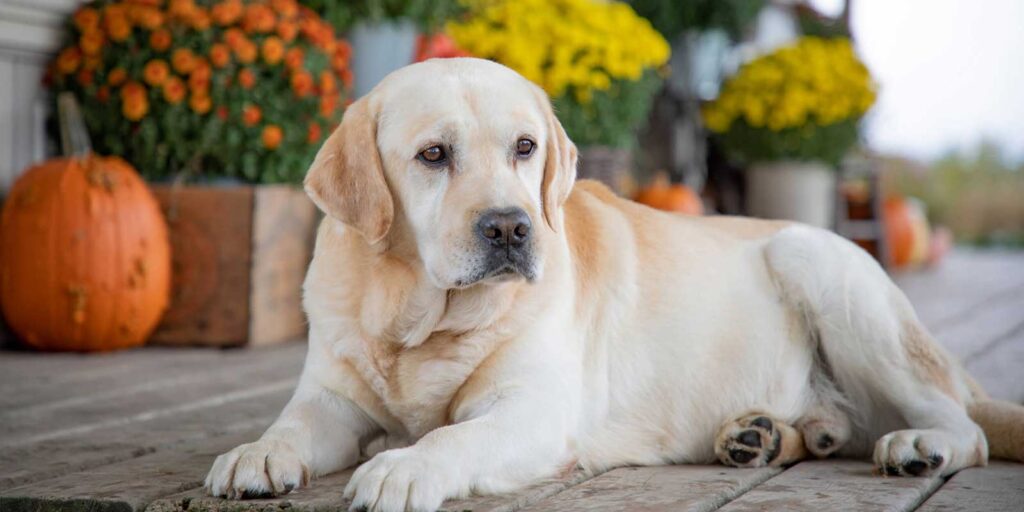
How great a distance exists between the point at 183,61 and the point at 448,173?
243cm

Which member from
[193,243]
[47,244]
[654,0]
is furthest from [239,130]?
[654,0]

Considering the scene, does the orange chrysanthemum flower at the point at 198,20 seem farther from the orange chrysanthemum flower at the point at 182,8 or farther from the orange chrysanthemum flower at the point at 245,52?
the orange chrysanthemum flower at the point at 245,52

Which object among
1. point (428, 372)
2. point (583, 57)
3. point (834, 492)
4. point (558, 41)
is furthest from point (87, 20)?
point (834, 492)

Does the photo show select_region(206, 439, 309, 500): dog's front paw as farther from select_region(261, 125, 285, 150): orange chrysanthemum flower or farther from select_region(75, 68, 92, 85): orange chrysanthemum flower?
select_region(75, 68, 92, 85): orange chrysanthemum flower

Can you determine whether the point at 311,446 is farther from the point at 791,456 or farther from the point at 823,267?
the point at 823,267

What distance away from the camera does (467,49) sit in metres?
5.60

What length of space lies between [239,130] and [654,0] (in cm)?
475

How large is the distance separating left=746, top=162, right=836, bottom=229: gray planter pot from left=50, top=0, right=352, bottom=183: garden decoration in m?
4.54

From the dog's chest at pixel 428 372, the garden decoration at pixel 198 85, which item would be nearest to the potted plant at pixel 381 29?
the garden decoration at pixel 198 85

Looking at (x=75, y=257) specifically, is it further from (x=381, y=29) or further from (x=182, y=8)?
(x=381, y=29)

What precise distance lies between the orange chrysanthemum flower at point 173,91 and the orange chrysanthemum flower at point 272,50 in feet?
1.11

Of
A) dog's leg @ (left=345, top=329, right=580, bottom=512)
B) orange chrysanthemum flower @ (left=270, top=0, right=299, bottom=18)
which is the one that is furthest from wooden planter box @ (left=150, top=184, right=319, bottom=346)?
dog's leg @ (left=345, top=329, right=580, bottom=512)

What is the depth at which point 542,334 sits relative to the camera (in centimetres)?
222

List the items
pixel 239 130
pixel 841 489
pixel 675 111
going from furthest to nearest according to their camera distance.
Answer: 1. pixel 675 111
2. pixel 239 130
3. pixel 841 489
